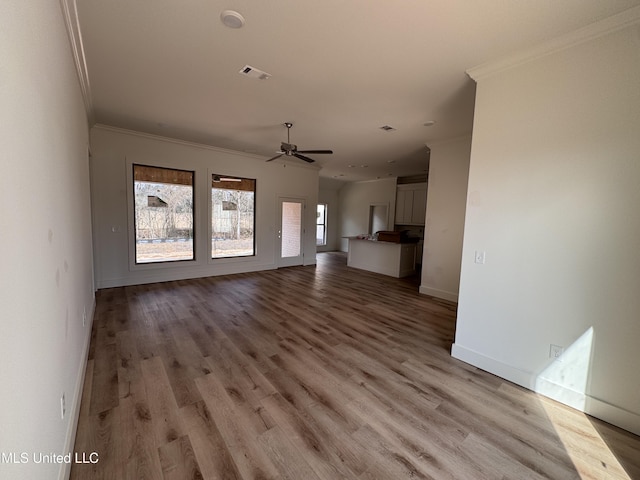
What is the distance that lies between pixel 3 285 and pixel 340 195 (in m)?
11.2

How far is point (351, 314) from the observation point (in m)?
4.04

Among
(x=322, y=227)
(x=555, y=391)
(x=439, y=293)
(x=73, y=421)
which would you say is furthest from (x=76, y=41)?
(x=322, y=227)

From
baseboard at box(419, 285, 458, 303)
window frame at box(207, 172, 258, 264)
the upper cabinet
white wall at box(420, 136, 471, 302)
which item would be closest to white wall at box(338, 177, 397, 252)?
the upper cabinet

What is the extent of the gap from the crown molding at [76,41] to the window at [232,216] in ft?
9.79

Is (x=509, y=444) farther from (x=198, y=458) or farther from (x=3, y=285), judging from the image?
(x=3, y=285)

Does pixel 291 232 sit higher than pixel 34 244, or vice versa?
pixel 34 244

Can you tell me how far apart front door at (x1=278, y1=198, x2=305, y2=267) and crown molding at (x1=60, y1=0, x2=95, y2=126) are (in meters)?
4.47

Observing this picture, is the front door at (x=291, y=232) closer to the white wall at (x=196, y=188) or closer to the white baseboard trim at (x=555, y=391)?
the white wall at (x=196, y=188)

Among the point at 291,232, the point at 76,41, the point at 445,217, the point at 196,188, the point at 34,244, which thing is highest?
the point at 76,41

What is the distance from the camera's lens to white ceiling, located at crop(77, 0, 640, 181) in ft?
6.40

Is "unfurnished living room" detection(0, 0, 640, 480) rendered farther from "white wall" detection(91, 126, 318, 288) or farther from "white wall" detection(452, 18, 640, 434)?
"white wall" detection(91, 126, 318, 288)

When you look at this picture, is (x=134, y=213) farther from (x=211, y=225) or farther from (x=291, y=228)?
(x=291, y=228)

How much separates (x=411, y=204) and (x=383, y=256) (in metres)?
2.74

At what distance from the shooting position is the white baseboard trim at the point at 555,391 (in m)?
1.99
